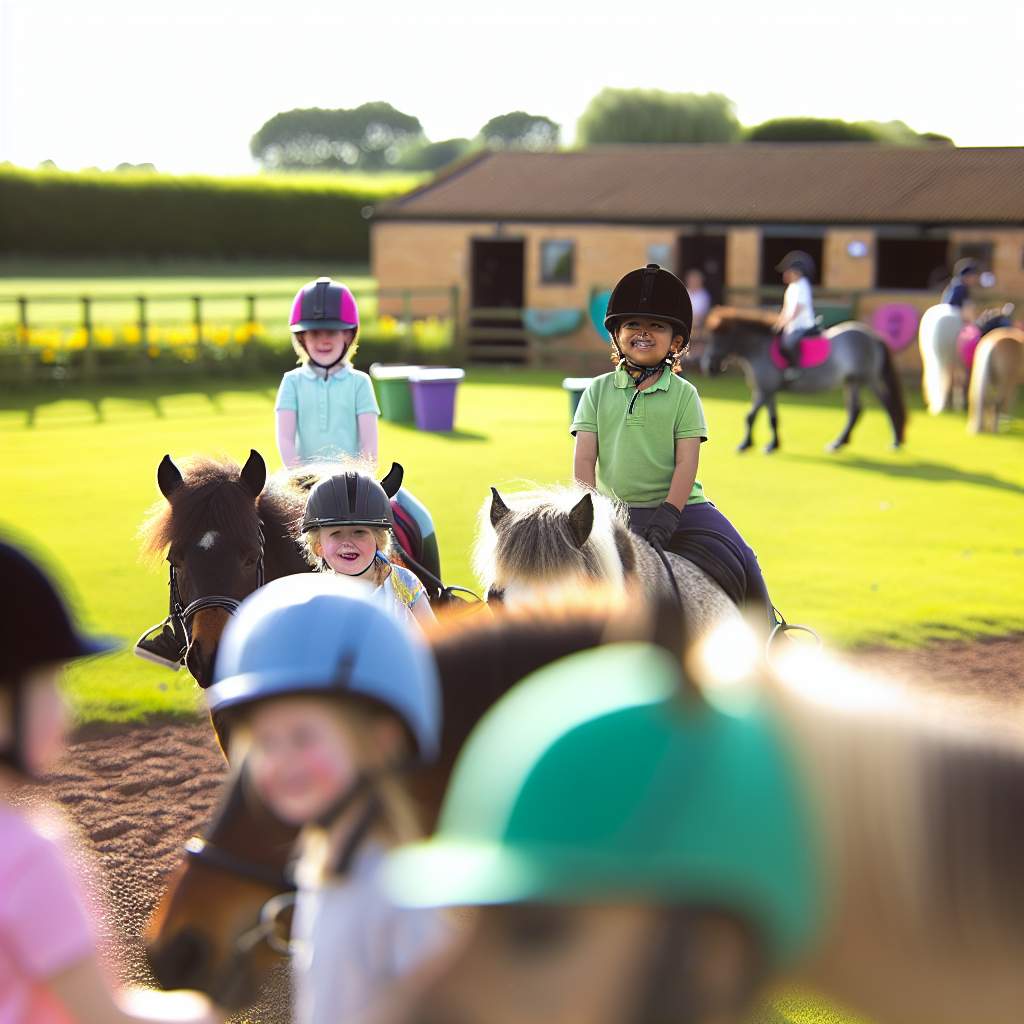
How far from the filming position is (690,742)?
3.23 ft

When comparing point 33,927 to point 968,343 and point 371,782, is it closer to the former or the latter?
point 371,782

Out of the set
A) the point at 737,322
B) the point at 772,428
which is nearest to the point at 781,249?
the point at 737,322

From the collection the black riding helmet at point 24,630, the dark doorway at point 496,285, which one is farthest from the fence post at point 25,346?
the black riding helmet at point 24,630

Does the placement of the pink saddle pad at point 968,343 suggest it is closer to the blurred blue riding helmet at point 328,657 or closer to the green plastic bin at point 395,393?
the green plastic bin at point 395,393

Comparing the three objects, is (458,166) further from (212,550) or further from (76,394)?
(212,550)

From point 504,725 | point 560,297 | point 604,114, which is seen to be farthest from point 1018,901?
point 604,114

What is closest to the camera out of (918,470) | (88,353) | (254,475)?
(254,475)

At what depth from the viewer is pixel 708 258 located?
35.1 meters

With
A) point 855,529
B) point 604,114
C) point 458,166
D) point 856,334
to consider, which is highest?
point 604,114

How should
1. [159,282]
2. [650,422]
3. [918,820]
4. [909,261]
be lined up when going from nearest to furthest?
[918,820]
[650,422]
[909,261]
[159,282]

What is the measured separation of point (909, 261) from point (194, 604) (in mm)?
32897

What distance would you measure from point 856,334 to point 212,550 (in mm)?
14864

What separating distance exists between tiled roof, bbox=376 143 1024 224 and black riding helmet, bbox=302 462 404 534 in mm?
23840

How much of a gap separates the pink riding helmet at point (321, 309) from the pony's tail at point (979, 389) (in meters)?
13.6
